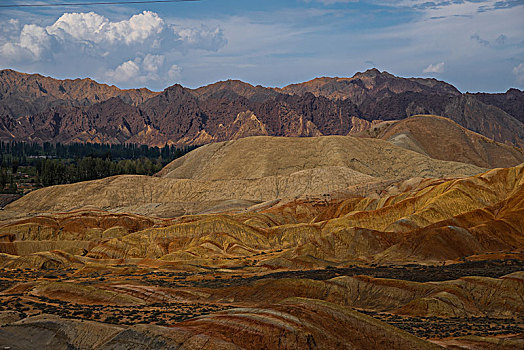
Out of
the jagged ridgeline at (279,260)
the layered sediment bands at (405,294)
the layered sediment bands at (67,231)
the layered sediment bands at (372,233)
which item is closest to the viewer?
the jagged ridgeline at (279,260)

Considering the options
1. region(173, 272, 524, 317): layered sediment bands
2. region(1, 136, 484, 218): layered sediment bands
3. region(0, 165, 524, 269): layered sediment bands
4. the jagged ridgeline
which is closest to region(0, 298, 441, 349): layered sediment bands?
the jagged ridgeline

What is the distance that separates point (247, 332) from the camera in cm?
2691

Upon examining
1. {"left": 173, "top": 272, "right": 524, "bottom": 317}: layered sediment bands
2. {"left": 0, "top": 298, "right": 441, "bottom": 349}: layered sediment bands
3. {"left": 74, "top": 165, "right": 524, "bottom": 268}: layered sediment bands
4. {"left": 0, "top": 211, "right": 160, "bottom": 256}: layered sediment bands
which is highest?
{"left": 0, "top": 298, "right": 441, "bottom": 349}: layered sediment bands

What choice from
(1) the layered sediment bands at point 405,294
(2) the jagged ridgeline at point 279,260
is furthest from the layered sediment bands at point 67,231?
(1) the layered sediment bands at point 405,294

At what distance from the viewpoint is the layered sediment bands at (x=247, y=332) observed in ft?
86.2

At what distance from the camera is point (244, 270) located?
76.7 m

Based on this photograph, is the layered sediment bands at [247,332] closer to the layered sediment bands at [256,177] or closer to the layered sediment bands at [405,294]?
the layered sediment bands at [405,294]

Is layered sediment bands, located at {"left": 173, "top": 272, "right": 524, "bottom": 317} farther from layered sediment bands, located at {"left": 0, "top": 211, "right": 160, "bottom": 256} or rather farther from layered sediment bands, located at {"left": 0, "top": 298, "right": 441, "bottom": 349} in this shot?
layered sediment bands, located at {"left": 0, "top": 211, "right": 160, "bottom": 256}

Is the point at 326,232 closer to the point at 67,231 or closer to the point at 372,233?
the point at 372,233

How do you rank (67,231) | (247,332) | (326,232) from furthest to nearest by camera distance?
1. (67,231)
2. (326,232)
3. (247,332)

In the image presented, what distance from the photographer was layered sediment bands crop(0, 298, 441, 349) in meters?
26.3

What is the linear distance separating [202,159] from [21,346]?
170461 mm

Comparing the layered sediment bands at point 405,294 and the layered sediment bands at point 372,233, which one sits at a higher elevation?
the layered sediment bands at point 405,294

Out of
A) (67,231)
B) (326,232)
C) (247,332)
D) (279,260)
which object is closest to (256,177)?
(326,232)
